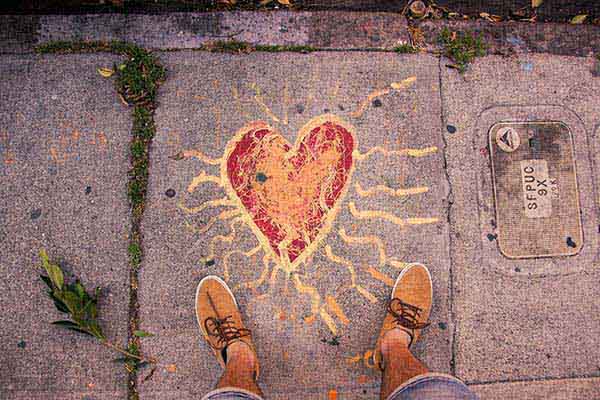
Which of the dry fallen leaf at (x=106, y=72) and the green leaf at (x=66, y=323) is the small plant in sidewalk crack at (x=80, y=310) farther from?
the dry fallen leaf at (x=106, y=72)

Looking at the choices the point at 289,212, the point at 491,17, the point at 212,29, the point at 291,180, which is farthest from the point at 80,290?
the point at 491,17

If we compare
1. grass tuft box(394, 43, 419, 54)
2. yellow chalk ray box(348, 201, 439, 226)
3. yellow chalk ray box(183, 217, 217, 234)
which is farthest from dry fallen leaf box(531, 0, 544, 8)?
yellow chalk ray box(183, 217, 217, 234)

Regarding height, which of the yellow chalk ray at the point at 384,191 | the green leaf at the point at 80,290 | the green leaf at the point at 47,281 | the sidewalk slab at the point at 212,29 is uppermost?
the sidewalk slab at the point at 212,29

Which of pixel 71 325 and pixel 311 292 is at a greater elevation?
pixel 311 292

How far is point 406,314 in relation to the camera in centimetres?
283

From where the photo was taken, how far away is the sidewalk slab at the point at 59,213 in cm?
285

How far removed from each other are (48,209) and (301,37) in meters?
2.10

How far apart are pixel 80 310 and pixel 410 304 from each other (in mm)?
2105

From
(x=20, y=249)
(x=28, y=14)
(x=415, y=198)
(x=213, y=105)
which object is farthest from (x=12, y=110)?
(x=415, y=198)

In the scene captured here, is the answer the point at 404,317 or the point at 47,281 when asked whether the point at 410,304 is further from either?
the point at 47,281

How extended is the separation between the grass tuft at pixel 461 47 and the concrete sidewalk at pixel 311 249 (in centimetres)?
7

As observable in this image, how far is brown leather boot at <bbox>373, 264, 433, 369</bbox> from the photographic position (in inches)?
111

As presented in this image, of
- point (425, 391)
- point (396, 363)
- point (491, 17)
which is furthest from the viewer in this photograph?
point (491, 17)

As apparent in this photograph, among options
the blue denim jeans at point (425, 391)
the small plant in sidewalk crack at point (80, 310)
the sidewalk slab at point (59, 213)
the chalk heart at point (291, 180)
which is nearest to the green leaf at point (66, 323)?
the small plant in sidewalk crack at point (80, 310)
